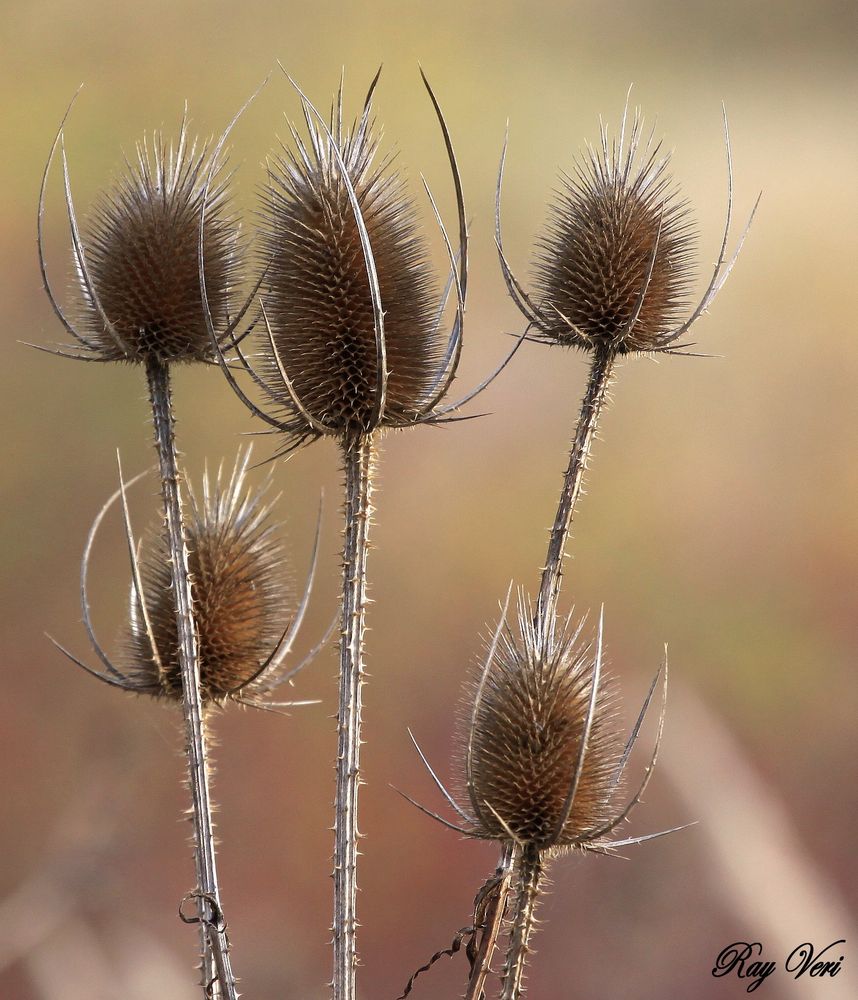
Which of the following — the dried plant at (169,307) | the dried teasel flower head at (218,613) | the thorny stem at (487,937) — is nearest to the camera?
the thorny stem at (487,937)

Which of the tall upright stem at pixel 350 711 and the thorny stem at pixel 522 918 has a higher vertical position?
the tall upright stem at pixel 350 711

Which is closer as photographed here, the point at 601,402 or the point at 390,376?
the point at 390,376

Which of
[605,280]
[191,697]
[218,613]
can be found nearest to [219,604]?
[218,613]

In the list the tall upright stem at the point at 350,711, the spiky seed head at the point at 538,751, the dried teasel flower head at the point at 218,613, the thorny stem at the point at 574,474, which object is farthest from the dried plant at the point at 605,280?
the dried teasel flower head at the point at 218,613

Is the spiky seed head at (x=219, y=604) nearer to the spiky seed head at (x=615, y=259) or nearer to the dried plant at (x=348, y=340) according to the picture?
the dried plant at (x=348, y=340)

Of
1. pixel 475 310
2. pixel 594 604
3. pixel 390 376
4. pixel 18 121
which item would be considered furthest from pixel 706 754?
pixel 18 121

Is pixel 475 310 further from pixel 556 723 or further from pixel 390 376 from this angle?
pixel 556 723
